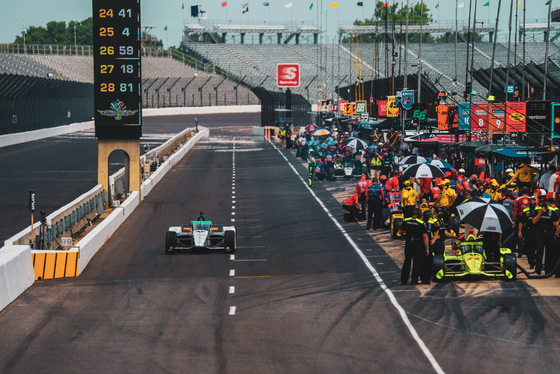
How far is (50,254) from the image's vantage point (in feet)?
67.2

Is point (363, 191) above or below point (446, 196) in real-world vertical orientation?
below

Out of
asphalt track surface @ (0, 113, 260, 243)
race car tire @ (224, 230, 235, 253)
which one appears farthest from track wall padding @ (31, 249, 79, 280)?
asphalt track surface @ (0, 113, 260, 243)

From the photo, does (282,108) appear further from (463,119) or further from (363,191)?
(363,191)

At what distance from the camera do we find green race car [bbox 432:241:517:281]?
19.2 meters

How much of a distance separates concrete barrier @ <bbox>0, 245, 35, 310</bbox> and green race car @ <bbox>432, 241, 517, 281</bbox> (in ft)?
27.4

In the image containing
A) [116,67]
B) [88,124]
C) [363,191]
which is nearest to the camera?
[363,191]

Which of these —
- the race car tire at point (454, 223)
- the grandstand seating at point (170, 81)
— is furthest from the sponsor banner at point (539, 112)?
the grandstand seating at point (170, 81)

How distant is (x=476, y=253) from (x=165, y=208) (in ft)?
55.9

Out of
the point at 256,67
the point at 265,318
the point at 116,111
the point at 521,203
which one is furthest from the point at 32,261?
the point at 256,67

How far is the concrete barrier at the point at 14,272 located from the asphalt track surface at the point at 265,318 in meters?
0.24

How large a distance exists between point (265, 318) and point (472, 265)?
5.30 m

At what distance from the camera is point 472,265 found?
19281mm

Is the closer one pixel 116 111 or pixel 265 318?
pixel 265 318

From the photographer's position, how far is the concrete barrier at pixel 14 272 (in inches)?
679
